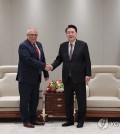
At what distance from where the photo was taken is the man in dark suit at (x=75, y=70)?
466 centimetres

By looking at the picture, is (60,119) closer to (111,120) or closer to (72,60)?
(111,120)

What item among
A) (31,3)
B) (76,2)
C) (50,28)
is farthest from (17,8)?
(76,2)

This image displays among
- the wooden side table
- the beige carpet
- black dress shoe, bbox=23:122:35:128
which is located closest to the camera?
the beige carpet

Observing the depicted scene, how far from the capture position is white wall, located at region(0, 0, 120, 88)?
682cm

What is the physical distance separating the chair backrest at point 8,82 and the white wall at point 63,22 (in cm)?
135

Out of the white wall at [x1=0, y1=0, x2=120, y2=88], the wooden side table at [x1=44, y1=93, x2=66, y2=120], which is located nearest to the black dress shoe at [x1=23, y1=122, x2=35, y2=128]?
the wooden side table at [x1=44, y1=93, x2=66, y2=120]

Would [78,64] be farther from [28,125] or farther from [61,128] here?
[28,125]

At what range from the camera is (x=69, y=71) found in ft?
15.4

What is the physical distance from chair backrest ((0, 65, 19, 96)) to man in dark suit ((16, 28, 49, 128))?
0.78 metres

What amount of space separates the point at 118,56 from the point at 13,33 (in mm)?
2411

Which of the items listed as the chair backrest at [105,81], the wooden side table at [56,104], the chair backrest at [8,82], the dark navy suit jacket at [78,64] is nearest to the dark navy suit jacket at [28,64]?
the dark navy suit jacket at [78,64]

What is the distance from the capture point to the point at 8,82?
557 cm

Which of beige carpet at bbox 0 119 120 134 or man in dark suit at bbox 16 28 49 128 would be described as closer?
beige carpet at bbox 0 119 120 134

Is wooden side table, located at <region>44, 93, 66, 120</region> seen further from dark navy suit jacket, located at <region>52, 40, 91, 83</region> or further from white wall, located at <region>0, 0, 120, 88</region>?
white wall, located at <region>0, 0, 120, 88</region>
